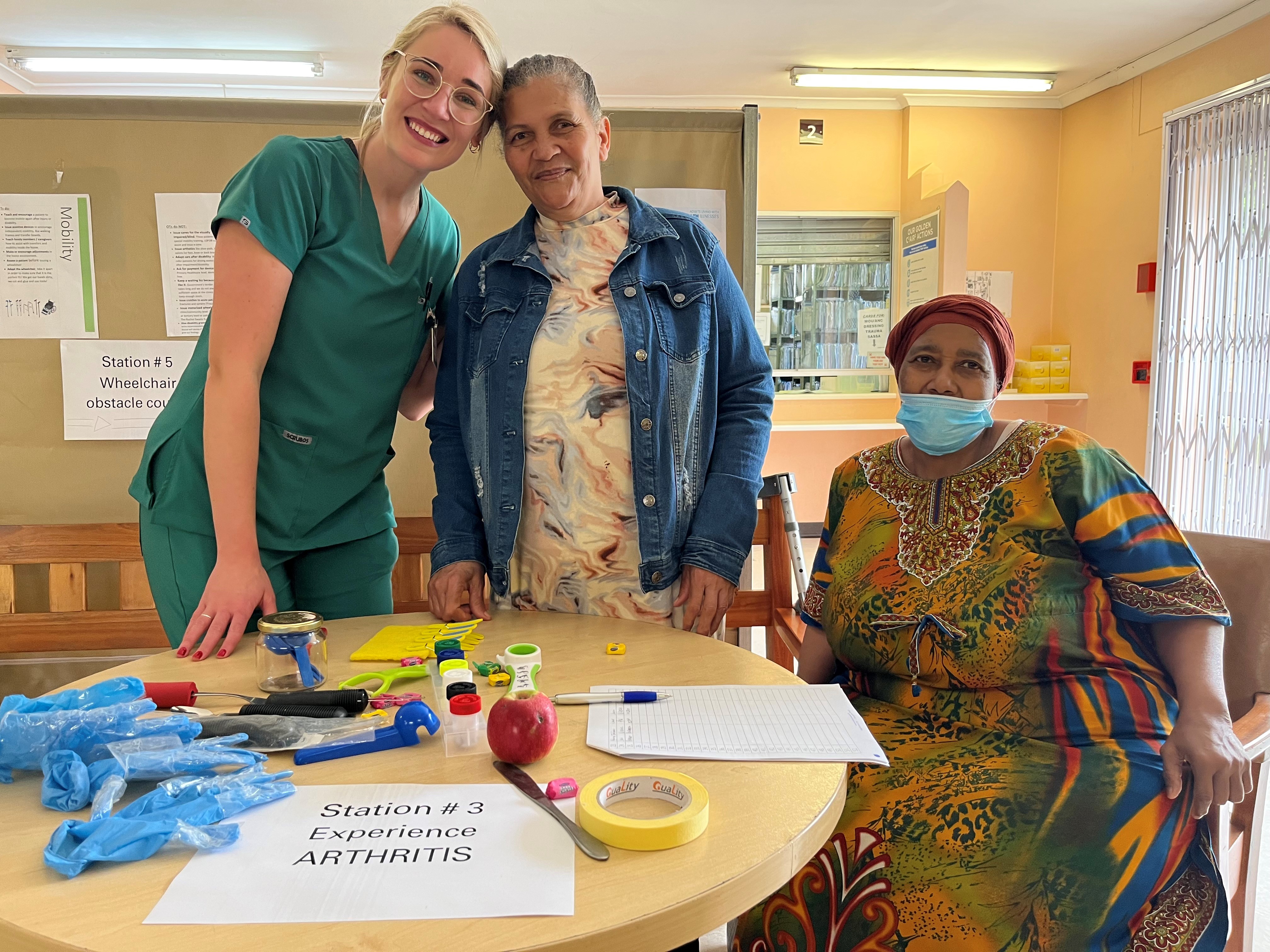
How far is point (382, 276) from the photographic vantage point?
61.7 inches

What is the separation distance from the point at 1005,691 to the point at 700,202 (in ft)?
5.39

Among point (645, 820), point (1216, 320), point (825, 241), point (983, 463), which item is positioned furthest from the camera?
point (825, 241)

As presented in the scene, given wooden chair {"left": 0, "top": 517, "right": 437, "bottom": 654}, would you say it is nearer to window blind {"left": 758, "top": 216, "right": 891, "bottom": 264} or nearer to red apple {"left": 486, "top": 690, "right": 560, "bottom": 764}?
red apple {"left": 486, "top": 690, "right": 560, "bottom": 764}

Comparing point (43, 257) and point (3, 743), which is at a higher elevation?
point (43, 257)

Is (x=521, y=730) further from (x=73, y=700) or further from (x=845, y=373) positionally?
(x=845, y=373)

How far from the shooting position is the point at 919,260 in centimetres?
608

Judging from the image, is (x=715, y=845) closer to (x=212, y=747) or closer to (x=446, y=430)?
(x=212, y=747)

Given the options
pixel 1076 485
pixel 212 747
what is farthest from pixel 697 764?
pixel 1076 485

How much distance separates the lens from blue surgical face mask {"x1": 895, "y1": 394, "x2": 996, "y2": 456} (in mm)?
1540

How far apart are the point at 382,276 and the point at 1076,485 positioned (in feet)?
4.04

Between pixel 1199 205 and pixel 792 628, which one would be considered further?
pixel 1199 205

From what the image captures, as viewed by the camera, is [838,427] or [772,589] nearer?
[772,589]

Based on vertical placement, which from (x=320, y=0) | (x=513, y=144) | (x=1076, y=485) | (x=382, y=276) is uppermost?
(x=320, y=0)

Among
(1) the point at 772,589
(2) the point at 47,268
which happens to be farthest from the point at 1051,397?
(2) the point at 47,268
